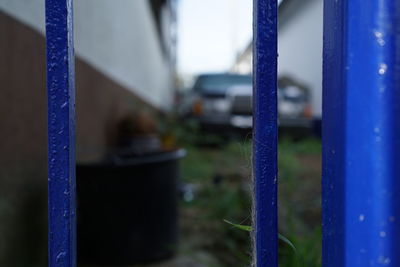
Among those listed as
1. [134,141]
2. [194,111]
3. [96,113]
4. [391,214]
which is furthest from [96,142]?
[194,111]

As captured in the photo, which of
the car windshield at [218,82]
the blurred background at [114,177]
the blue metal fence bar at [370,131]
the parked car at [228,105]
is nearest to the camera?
the blue metal fence bar at [370,131]

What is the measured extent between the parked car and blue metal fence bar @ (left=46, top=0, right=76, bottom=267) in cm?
611

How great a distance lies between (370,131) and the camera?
0.56 metres

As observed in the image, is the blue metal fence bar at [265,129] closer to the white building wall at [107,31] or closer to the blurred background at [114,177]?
the blurred background at [114,177]

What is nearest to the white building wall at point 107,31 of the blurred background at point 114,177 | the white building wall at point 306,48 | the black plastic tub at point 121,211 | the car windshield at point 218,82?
the blurred background at point 114,177

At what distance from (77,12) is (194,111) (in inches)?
216

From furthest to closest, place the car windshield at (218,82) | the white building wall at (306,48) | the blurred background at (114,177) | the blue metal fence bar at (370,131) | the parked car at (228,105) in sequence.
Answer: the white building wall at (306,48) → the car windshield at (218,82) → the parked car at (228,105) → the blurred background at (114,177) → the blue metal fence bar at (370,131)

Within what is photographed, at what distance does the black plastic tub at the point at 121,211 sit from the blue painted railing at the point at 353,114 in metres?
1.24

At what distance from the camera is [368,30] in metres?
0.55

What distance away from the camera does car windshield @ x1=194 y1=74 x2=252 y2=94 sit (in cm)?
827

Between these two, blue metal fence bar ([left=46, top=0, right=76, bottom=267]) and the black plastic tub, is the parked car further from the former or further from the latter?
blue metal fence bar ([left=46, top=0, right=76, bottom=267])

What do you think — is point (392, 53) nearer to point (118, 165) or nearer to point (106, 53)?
point (118, 165)

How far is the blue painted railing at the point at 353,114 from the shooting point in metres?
0.56

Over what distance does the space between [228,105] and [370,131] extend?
293 inches
